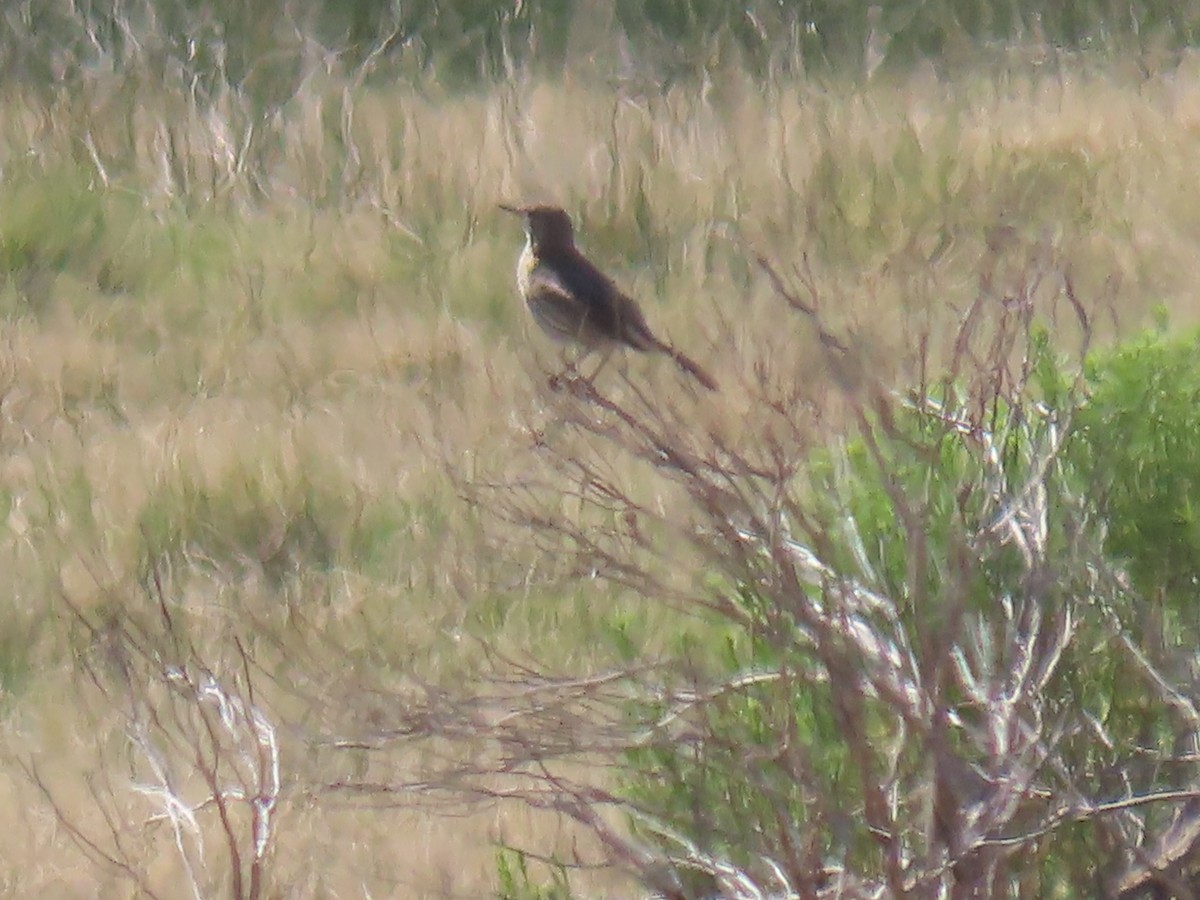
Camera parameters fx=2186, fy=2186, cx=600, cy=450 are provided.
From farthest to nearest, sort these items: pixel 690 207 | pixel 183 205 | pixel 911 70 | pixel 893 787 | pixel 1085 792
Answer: pixel 911 70, pixel 183 205, pixel 690 207, pixel 1085 792, pixel 893 787

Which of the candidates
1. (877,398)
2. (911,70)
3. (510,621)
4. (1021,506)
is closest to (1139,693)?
(1021,506)

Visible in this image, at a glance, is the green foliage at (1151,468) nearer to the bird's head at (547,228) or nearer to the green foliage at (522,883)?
the green foliage at (522,883)

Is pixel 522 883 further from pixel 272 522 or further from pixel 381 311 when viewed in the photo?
pixel 381 311

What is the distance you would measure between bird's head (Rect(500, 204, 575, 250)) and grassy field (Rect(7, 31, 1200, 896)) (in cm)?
38

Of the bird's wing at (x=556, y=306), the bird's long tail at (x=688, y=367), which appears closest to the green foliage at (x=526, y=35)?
the bird's wing at (x=556, y=306)

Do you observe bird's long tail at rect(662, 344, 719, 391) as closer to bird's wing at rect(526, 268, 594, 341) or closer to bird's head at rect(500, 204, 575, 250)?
bird's wing at rect(526, 268, 594, 341)

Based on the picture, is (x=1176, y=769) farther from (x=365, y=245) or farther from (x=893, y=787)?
(x=365, y=245)

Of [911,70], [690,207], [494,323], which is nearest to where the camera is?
[494,323]

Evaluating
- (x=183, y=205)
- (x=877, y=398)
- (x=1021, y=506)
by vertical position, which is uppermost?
(x=877, y=398)

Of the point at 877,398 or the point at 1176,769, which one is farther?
the point at 1176,769

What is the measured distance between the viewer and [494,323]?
8.27m

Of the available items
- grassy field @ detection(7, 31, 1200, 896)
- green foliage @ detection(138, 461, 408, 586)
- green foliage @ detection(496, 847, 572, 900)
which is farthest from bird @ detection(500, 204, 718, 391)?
green foliage @ detection(496, 847, 572, 900)

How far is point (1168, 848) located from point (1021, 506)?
711 mm

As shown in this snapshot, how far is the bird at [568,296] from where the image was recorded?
22.1 ft
